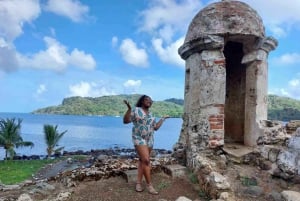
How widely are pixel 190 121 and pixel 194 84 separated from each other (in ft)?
2.87

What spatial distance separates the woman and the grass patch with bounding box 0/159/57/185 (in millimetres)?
14692

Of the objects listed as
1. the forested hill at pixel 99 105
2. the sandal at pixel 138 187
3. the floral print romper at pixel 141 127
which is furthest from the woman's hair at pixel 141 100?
the forested hill at pixel 99 105

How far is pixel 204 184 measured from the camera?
22.7 ft

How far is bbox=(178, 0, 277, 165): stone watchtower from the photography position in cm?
780

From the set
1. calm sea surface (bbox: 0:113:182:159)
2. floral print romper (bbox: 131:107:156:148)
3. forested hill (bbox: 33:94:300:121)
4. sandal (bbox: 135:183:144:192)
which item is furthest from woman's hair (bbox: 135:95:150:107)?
forested hill (bbox: 33:94:300:121)

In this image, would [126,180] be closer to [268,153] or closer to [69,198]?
[69,198]

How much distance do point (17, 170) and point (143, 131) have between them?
19982 mm

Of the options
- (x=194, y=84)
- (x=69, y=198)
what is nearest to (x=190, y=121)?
(x=194, y=84)

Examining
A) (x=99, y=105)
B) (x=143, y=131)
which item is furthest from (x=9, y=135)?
(x=99, y=105)

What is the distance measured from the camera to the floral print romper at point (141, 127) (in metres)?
6.84

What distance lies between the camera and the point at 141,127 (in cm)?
688

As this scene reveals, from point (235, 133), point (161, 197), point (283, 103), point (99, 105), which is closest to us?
point (161, 197)

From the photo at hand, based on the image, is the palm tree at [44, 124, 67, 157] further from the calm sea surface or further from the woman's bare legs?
the woman's bare legs

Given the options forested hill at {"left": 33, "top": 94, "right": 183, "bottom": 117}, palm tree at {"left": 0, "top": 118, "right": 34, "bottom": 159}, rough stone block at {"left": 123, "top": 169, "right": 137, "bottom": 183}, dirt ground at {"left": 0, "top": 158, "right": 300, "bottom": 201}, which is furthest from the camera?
forested hill at {"left": 33, "top": 94, "right": 183, "bottom": 117}
